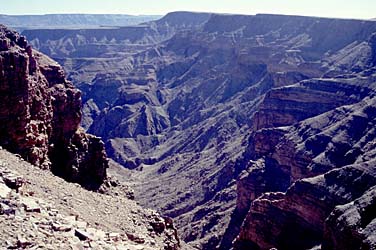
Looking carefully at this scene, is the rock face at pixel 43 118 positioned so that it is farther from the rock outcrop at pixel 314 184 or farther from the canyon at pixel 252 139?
the rock outcrop at pixel 314 184

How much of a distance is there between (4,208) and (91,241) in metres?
3.99

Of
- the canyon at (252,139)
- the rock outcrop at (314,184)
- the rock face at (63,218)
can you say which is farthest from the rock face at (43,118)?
the rock outcrop at (314,184)

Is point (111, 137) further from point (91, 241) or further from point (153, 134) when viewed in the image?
point (91, 241)

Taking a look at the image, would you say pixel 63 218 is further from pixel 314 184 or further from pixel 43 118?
pixel 314 184

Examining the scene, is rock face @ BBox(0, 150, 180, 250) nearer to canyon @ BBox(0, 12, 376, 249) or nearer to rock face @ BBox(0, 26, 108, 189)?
rock face @ BBox(0, 26, 108, 189)

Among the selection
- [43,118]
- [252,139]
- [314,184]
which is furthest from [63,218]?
[252,139]

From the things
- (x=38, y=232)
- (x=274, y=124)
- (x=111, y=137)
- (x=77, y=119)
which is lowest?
(x=111, y=137)

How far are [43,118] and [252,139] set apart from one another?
2626 inches

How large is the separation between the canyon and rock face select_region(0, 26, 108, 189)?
158 mm

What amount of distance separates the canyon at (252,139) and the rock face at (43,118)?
16 centimetres

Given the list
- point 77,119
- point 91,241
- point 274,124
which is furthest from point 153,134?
point 91,241

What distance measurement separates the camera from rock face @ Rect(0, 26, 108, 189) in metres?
48.7

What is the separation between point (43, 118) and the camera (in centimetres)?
5375

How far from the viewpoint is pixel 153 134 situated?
17012 centimetres
